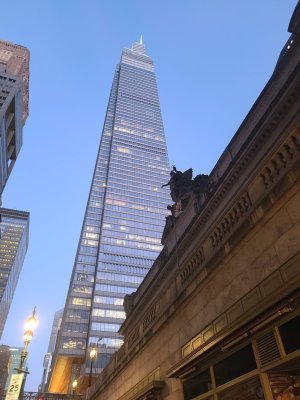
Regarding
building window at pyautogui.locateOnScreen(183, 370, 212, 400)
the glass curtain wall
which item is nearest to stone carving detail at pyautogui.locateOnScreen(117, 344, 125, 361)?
building window at pyautogui.locateOnScreen(183, 370, 212, 400)

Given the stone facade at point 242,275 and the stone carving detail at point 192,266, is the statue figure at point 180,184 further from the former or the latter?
the stone carving detail at point 192,266

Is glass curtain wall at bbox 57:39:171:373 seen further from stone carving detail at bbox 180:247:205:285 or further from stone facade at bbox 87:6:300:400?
stone carving detail at bbox 180:247:205:285

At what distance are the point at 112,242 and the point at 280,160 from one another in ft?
361

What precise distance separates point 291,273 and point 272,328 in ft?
3.48

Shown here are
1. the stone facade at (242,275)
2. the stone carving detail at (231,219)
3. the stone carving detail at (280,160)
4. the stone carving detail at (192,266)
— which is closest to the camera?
the stone facade at (242,275)

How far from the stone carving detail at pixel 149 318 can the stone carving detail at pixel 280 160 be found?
7.33 meters

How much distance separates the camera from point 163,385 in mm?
9539

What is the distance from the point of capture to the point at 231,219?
7676mm

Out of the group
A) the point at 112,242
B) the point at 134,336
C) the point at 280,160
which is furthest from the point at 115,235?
the point at 280,160

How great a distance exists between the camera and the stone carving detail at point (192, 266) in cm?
895

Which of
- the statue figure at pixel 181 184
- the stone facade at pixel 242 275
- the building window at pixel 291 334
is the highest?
the statue figure at pixel 181 184

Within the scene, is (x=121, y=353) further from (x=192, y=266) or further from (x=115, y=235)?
(x=115, y=235)

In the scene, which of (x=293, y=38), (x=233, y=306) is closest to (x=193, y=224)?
(x=233, y=306)

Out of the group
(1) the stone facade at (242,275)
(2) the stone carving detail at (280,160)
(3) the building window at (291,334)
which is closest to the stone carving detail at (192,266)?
(1) the stone facade at (242,275)
